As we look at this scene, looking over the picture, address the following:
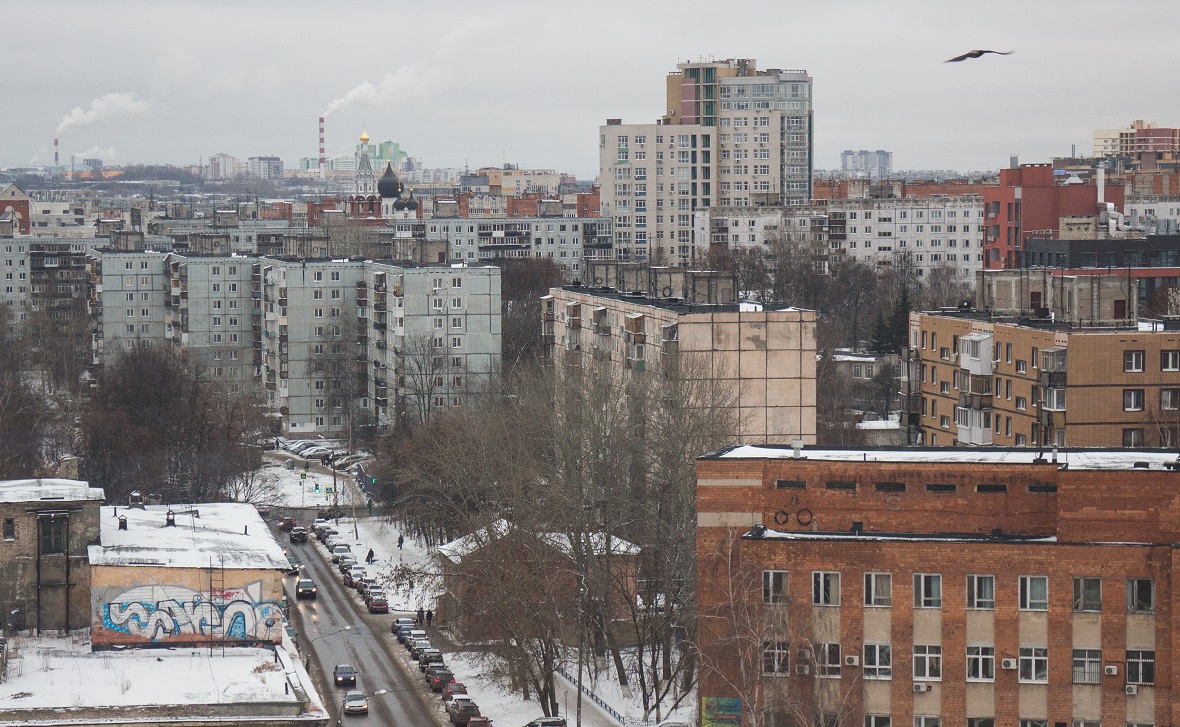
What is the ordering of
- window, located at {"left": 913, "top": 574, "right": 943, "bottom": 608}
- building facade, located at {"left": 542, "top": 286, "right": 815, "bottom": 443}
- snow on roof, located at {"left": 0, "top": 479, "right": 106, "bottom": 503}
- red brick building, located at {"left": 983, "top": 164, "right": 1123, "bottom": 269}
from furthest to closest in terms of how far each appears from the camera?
red brick building, located at {"left": 983, "top": 164, "right": 1123, "bottom": 269} < building facade, located at {"left": 542, "top": 286, "right": 815, "bottom": 443} < snow on roof, located at {"left": 0, "top": 479, "right": 106, "bottom": 503} < window, located at {"left": 913, "top": 574, "right": 943, "bottom": 608}

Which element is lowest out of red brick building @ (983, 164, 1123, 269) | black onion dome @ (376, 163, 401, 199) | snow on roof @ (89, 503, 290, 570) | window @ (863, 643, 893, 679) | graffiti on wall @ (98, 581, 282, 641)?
graffiti on wall @ (98, 581, 282, 641)

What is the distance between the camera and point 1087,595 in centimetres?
2762

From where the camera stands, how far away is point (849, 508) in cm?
2952

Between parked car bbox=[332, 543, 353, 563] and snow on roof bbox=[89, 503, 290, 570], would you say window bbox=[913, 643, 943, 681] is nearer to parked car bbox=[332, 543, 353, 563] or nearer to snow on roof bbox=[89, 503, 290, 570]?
snow on roof bbox=[89, 503, 290, 570]

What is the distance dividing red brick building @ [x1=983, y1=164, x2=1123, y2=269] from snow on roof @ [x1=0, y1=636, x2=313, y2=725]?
54289mm

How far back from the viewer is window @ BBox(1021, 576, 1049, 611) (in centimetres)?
2772

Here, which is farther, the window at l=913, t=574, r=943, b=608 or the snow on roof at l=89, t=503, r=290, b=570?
the snow on roof at l=89, t=503, r=290, b=570

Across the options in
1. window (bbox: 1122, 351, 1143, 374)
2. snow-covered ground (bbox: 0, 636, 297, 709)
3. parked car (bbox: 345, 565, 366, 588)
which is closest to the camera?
snow-covered ground (bbox: 0, 636, 297, 709)

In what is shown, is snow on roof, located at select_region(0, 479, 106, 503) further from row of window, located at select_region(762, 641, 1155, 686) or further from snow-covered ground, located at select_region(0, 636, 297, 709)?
row of window, located at select_region(762, 641, 1155, 686)

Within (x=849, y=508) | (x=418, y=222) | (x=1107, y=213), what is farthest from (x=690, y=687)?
(x=418, y=222)

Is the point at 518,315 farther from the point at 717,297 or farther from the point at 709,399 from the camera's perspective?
the point at 709,399

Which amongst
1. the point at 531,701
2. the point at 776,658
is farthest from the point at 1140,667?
the point at 531,701

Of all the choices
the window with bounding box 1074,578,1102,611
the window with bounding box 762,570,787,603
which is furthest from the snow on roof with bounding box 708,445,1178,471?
the window with bounding box 762,570,787,603

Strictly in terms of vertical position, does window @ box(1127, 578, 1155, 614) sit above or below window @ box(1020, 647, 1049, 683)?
above
